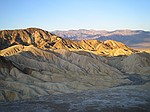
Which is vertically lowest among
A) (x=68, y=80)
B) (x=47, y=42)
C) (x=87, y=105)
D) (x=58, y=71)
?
(x=68, y=80)

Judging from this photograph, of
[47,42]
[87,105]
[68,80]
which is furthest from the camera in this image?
[47,42]

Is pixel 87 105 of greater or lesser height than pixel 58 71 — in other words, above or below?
above

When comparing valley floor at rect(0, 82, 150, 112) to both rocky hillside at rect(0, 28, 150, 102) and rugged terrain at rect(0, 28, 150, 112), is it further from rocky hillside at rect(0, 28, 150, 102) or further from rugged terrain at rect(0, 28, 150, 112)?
rocky hillside at rect(0, 28, 150, 102)

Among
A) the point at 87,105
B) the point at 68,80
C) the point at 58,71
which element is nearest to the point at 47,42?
the point at 58,71

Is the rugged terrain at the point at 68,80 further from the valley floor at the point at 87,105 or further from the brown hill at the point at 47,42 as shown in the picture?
the brown hill at the point at 47,42

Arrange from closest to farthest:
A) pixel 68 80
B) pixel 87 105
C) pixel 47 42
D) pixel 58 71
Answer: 1. pixel 87 105
2. pixel 68 80
3. pixel 58 71
4. pixel 47 42

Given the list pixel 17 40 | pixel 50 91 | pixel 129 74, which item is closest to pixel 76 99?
pixel 50 91

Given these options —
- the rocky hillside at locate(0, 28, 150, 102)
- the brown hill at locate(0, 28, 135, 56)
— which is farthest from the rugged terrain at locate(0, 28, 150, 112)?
the brown hill at locate(0, 28, 135, 56)

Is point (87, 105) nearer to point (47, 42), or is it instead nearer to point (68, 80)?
point (68, 80)
